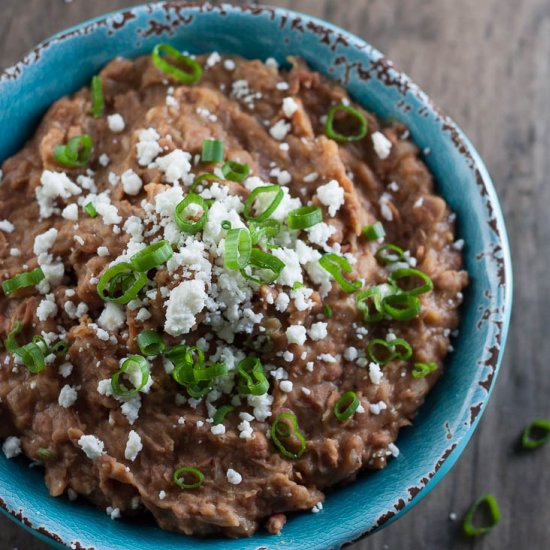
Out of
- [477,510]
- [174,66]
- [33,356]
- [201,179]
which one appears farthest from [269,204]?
[477,510]

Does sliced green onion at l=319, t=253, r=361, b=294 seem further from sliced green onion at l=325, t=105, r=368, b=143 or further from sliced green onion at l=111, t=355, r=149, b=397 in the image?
sliced green onion at l=111, t=355, r=149, b=397

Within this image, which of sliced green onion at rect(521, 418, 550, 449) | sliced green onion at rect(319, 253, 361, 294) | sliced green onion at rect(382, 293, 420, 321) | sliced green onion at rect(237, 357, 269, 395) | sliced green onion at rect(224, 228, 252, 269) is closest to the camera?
sliced green onion at rect(224, 228, 252, 269)

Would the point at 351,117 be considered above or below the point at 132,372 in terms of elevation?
above

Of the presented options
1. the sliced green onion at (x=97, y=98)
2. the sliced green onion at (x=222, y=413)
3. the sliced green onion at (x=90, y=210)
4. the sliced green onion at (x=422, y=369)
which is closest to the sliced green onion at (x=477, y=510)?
the sliced green onion at (x=422, y=369)

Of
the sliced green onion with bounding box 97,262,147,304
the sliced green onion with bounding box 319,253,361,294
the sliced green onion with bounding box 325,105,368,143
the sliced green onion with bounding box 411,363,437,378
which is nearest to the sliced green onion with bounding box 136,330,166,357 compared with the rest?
the sliced green onion with bounding box 97,262,147,304

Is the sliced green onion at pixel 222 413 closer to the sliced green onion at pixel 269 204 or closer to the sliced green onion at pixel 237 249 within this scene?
the sliced green onion at pixel 237 249

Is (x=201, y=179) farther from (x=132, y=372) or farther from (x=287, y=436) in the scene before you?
(x=287, y=436)
